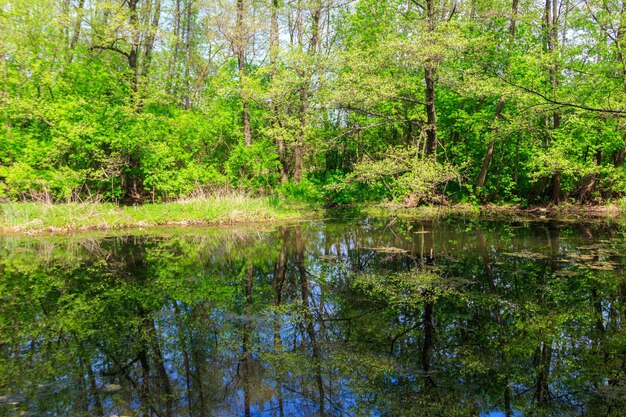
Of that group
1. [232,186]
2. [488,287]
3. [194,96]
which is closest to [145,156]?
[232,186]

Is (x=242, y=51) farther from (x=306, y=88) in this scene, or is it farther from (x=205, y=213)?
(x=205, y=213)

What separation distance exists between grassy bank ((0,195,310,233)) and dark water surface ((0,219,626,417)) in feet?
11.2

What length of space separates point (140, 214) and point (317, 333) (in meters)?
11.6

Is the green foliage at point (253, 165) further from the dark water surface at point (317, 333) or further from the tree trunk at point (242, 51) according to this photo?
the dark water surface at point (317, 333)

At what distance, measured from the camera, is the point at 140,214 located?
48.9 ft

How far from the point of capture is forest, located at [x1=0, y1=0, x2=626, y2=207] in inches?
583

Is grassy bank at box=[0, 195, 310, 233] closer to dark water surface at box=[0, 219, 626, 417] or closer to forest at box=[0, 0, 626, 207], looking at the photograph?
forest at box=[0, 0, 626, 207]

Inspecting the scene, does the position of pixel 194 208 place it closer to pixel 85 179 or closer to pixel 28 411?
pixel 85 179

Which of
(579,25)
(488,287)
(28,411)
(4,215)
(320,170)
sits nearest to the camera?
(28,411)

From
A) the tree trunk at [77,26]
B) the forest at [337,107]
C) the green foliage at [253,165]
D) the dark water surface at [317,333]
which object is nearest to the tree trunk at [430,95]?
the forest at [337,107]

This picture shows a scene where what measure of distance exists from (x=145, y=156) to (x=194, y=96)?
833 centimetres

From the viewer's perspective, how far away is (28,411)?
3.56 metres

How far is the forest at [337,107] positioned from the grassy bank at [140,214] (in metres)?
1.07

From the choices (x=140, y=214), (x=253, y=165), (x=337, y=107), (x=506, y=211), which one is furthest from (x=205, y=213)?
(x=506, y=211)
